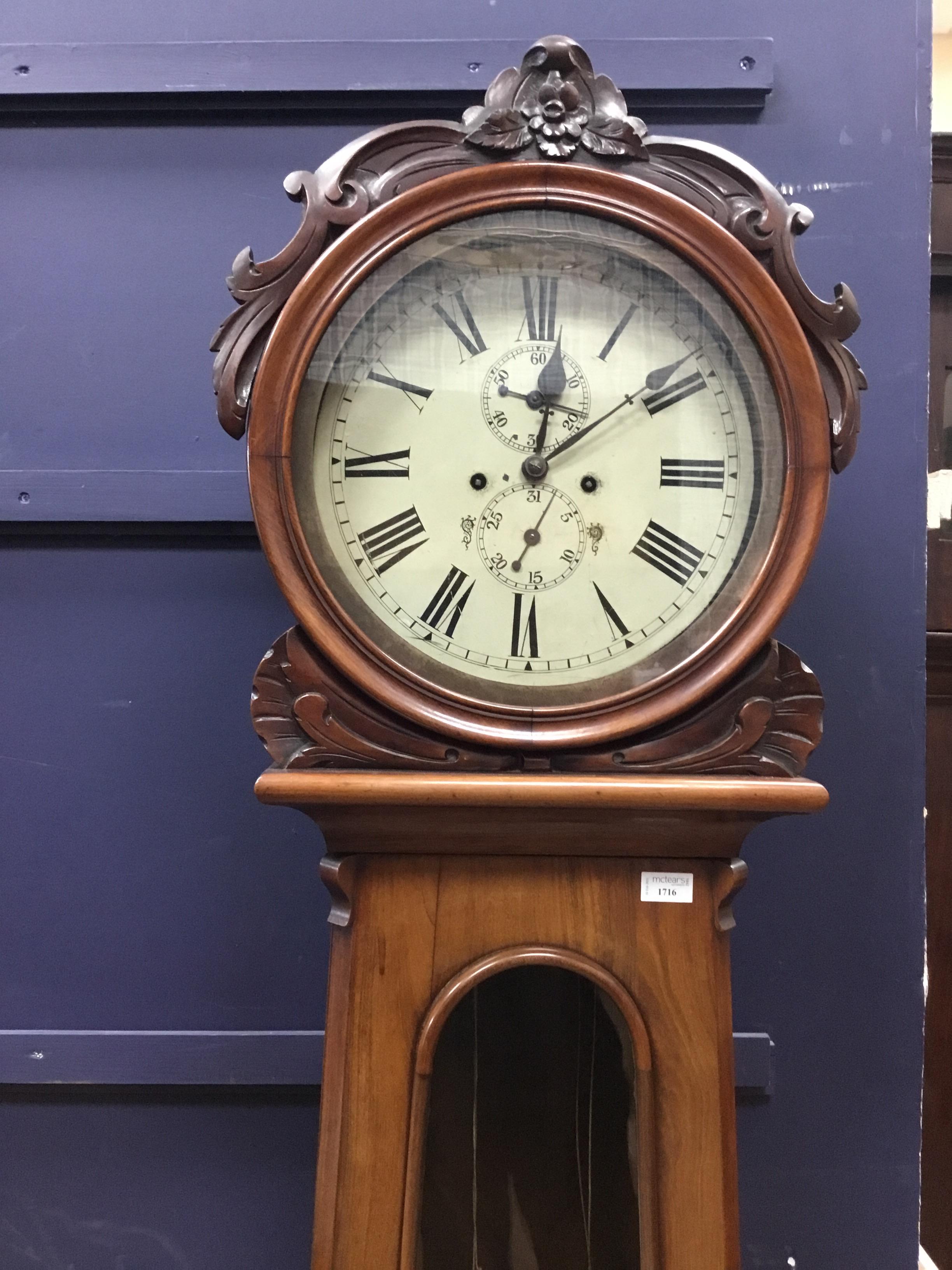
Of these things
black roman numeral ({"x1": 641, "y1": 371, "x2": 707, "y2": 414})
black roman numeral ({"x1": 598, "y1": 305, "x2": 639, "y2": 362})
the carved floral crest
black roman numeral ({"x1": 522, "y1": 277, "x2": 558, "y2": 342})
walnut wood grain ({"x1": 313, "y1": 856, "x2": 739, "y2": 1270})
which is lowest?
walnut wood grain ({"x1": 313, "y1": 856, "x2": 739, "y2": 1270})

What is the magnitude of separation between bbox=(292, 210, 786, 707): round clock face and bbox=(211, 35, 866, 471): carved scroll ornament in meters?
0.05

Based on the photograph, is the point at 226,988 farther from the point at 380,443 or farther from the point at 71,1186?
the point at 380,443

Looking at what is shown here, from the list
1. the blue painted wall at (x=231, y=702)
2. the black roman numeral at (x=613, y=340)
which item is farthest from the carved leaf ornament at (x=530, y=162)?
Result: the blue painted wall at (x=231, y=702)

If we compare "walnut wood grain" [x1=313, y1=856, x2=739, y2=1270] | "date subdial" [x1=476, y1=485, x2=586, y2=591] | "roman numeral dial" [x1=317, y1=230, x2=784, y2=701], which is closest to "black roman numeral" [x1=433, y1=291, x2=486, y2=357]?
"roman numeral dial" [x1=317, y1=230, x2=784, y2=701]

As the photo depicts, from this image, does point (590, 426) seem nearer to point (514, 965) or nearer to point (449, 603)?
point (449, 603)

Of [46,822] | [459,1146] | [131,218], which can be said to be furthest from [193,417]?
[459,1146]

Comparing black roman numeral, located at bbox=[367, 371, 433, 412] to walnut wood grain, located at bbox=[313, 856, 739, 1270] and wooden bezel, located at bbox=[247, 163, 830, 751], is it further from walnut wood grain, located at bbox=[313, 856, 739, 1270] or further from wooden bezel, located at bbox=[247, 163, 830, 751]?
walnut wood grain, located at bbox=[313, 856, 739, 1270]

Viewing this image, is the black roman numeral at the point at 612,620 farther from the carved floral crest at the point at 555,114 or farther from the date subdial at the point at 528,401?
the carved floral crest at the point at 555,114

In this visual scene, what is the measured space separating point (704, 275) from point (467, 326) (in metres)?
0.19

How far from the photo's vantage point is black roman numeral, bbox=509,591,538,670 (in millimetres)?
818

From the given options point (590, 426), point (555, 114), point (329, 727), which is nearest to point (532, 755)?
point (329, 727)

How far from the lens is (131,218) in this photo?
1149 mm

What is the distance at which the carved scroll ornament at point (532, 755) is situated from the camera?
0.80 metres

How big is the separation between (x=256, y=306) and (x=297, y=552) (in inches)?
7.8
